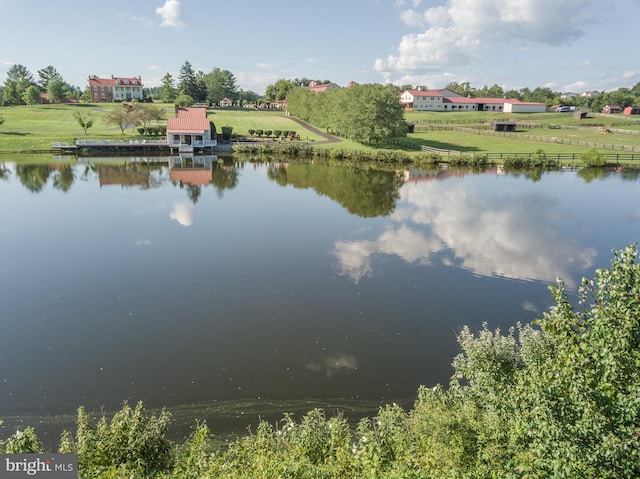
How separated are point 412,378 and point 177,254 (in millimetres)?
16218

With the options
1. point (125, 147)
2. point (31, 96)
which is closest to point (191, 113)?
point (125, 147)

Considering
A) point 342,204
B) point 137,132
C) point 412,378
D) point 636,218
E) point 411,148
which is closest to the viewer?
point 412,378

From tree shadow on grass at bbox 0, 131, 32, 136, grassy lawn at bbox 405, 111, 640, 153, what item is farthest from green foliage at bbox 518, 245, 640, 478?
tree shadow on grass at bbox 0, 131, 32, 136

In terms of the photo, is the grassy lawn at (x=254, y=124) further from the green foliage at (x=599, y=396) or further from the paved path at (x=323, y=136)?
the green foliage at (x=599, y=396)

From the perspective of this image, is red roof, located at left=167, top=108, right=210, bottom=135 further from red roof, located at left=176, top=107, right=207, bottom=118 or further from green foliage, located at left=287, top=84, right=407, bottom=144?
green foliage, located at left=287, top=84, right=407, bottom=144

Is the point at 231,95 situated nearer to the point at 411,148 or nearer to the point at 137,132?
the point at 137,132

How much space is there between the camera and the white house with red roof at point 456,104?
142m

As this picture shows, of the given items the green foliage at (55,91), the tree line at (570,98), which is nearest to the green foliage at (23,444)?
the green foliage at (55,91)

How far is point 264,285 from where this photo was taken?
70.4 feet

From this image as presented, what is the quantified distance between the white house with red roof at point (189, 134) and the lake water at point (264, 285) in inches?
1135

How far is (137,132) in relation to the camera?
81562 mm

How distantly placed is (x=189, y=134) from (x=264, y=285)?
55648mm

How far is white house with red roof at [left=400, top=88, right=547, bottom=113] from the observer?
141500 mm

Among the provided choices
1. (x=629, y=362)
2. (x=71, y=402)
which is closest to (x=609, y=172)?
(x=629, y=362)
